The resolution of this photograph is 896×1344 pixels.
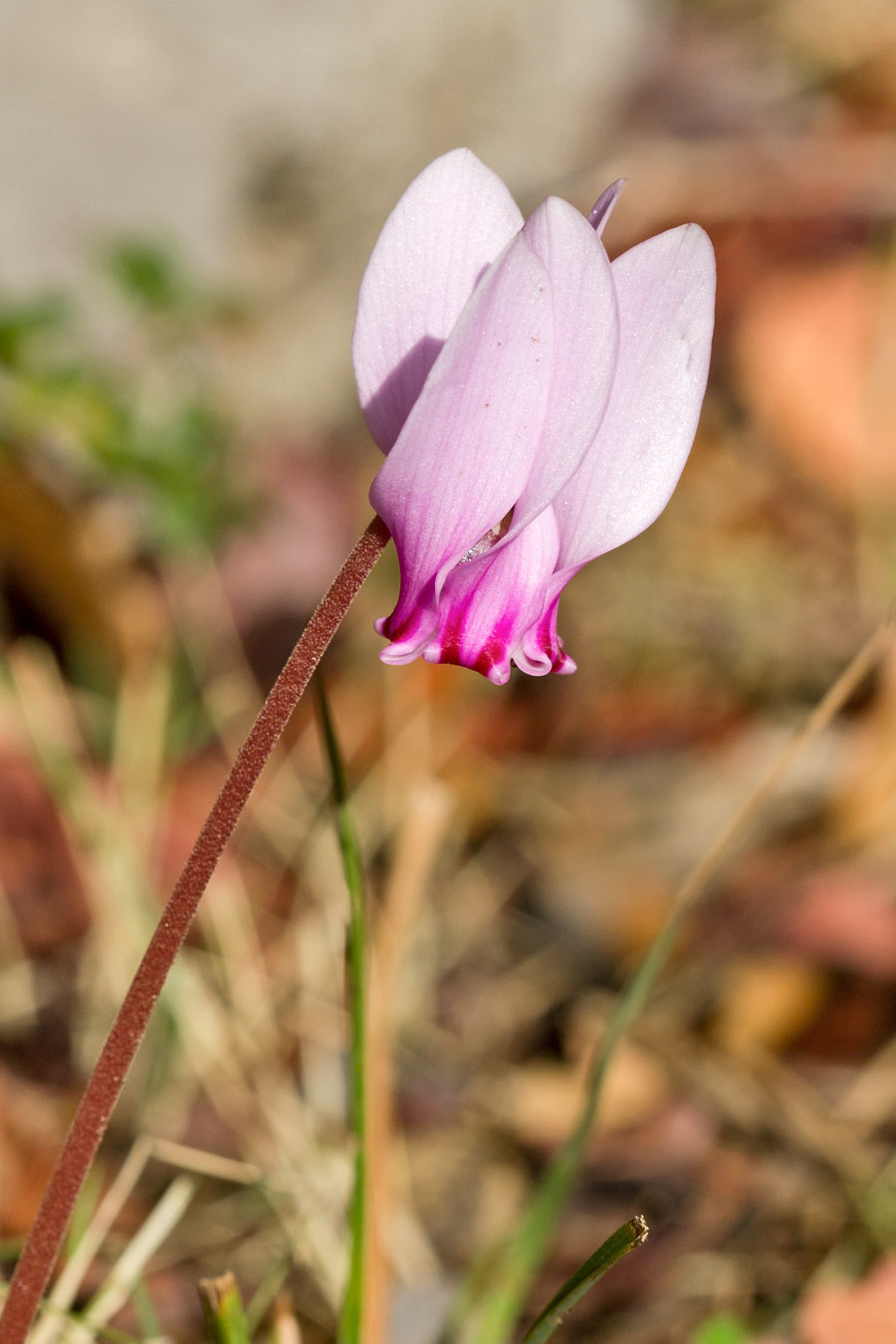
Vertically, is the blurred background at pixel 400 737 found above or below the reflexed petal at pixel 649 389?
below

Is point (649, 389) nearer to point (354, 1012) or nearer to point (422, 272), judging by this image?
point (422, 272)

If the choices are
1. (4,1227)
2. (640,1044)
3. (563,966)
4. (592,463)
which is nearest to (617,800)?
(563,966)

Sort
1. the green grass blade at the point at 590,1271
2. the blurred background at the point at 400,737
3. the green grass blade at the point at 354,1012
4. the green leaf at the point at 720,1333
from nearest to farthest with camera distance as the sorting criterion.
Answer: the green grass blade at the point at 590,1271 → the green grass blade at the point at 354,1012 → the green leaf at the point at 720,1333 → the blurred background at the point at 400,737

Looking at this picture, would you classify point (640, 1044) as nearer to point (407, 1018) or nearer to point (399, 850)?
point (407, 1018)

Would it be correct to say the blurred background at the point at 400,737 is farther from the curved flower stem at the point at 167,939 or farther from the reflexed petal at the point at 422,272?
the reflexed petal at the point at 422,272

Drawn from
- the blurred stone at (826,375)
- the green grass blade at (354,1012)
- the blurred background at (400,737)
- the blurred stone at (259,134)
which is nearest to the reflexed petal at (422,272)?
the green grass blade at (354,1012)

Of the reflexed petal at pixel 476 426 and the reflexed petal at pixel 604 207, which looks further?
the reflexed petal at pixel 604 207

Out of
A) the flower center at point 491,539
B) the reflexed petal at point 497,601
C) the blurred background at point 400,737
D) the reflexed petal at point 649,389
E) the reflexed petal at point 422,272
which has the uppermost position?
the reflexed petal at point 422,272

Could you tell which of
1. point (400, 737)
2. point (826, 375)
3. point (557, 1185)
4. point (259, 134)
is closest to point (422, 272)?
point (557, 1185)
